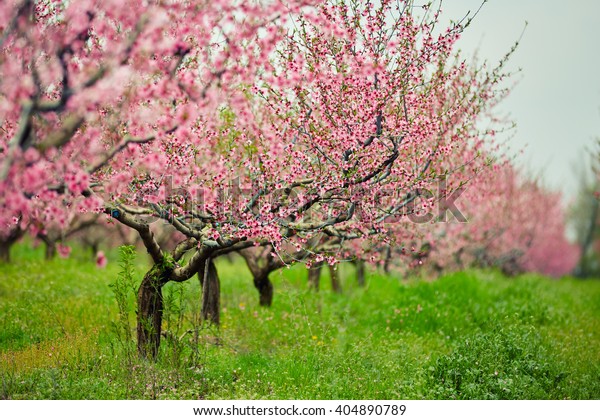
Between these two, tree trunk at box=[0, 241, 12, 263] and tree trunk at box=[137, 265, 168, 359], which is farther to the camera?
tree trunk at box=[0, 241, 12, 263]

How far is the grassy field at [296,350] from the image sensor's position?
26.1 feet

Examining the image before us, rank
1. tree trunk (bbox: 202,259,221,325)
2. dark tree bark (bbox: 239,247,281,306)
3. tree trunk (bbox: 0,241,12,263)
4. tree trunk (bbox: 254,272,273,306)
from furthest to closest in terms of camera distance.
Answer: tree trunk (bbox: 0,241,12,263) < tree trunk (bbox: 254,272,273,306) < dark tree bark (bbox: 239,247,281,306) < tree trunk (bbox: 202,259,221,325)

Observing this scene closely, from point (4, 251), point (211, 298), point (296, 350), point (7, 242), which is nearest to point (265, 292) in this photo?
point (211, 298)

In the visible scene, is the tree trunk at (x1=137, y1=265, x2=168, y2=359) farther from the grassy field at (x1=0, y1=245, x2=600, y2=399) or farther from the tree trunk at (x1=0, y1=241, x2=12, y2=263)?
the tree trunk at (x1=0, y1=241, x2=12, y2=263)

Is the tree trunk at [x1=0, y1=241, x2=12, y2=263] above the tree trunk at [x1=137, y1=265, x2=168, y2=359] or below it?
above

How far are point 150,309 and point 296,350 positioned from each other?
2.46 metres

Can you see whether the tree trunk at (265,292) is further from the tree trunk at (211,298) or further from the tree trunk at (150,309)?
the tree trunk at (150,309)

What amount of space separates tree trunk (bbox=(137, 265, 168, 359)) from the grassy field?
0.23m

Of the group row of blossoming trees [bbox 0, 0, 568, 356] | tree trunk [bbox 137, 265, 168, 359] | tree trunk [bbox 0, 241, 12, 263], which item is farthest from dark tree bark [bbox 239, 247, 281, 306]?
tree trunk [bbox 0, 241, 12, 263]

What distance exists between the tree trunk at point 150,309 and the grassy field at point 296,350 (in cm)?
23

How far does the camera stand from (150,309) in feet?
28.7

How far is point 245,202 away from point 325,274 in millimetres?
12414

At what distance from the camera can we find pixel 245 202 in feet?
27.5

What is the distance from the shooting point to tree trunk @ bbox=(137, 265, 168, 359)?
28.1 feet
